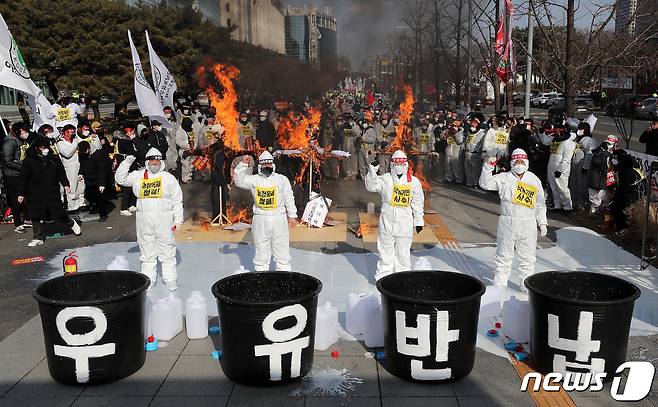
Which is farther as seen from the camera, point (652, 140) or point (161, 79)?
point (161, 79)

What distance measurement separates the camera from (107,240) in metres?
10.5

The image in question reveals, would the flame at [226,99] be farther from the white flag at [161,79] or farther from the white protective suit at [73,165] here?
the white protective suit at [73,165]

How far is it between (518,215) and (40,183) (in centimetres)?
767

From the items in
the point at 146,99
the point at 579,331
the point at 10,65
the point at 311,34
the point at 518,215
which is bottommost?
the point at 579,331

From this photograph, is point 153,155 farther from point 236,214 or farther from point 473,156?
point 473,156

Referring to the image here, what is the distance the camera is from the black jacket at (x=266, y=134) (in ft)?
48.8

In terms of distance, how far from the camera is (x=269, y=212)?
296 inches

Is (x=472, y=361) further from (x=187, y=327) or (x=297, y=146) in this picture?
(x=297, y=146)

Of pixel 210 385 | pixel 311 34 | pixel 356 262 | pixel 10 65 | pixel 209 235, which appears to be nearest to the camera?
pixel 210 385

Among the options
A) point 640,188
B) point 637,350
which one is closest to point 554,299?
point 637,350

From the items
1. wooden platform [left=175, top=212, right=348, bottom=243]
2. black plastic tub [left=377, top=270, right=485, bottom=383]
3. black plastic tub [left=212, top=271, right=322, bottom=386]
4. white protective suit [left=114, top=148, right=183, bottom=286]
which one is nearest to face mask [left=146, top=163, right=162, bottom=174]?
white protective suit [left=114, top=148, right=183, bottom=286]

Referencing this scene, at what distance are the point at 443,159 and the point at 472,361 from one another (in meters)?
12.5

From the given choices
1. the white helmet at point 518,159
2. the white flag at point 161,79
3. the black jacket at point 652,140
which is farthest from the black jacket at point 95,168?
the black jacket at point 652,140

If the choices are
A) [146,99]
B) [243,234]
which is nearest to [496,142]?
[243,234]
